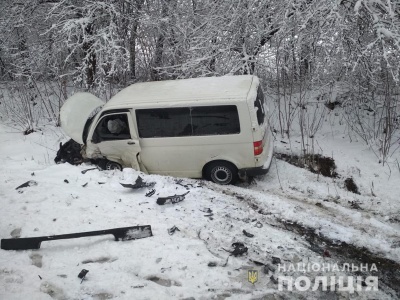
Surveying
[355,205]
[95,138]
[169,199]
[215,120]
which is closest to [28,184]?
[95,138]

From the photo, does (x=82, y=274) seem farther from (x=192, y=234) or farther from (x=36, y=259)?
(x=192, y=234)

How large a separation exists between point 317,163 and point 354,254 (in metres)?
3.35

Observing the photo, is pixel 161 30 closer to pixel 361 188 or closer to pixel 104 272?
pixel 361 188

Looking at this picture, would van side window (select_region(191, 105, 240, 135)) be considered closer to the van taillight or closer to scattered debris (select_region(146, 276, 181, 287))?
the van taillight

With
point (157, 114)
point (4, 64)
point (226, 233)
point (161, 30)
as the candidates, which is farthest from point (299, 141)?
point (4, 64)

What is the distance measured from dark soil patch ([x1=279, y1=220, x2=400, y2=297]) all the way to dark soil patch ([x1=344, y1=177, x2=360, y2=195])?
2186mm

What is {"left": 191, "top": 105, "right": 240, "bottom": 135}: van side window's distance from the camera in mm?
5715

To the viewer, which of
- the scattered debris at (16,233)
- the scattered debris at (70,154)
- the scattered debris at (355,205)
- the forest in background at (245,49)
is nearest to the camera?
the scattered debris at (16,233)

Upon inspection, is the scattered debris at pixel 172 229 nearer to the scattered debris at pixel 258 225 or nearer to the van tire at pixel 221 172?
the scattered debris at pixel 258 225

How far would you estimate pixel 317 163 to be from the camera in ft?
23.1

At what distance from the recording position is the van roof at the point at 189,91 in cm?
580

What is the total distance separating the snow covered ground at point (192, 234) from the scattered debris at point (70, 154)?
2.94ft

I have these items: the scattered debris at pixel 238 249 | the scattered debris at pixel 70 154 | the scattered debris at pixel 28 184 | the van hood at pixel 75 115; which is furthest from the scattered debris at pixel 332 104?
the scattered debris at pixel 28 184

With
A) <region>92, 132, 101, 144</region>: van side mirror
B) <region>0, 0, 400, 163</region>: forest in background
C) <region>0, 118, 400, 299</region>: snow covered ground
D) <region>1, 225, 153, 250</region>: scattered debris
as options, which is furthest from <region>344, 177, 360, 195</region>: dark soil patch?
<region>92, 132, 101, 144</region>: van side mirror
